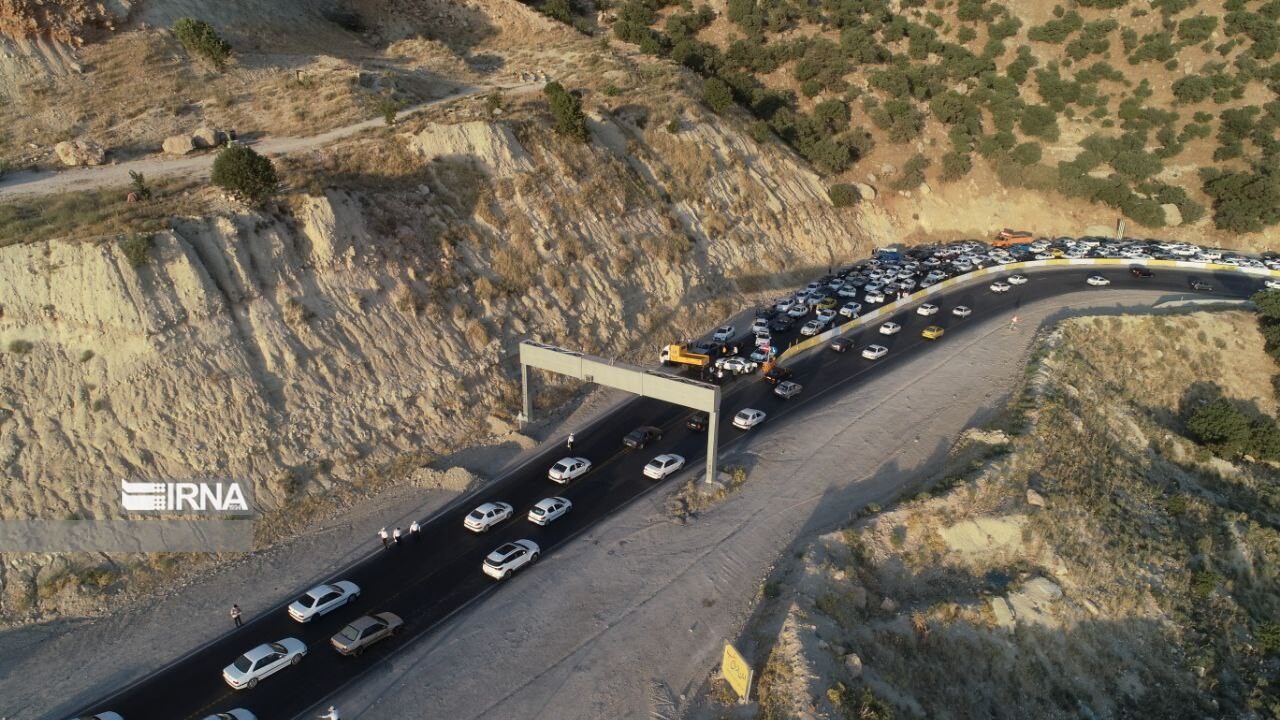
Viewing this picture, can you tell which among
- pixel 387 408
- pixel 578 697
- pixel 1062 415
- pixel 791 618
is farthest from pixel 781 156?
pixel 578 697

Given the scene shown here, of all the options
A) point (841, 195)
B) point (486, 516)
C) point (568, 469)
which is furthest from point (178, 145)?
point (841, 195)

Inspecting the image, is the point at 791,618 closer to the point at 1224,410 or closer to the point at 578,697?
the point at 578,697

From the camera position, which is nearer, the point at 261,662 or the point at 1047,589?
the point at 261,662

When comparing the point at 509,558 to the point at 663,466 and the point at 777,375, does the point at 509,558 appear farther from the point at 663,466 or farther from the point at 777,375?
the point at 777,375

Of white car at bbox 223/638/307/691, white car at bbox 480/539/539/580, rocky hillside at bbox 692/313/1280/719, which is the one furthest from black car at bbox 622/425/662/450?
white car at bbox 223/638/307/691

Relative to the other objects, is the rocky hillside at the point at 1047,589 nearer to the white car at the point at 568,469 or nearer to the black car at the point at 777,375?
the white car at the point at 568,469

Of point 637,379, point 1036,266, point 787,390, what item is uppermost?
point 637,379
